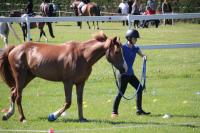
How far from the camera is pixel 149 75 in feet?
57.9

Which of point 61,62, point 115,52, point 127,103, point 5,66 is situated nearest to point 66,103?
point 61,62

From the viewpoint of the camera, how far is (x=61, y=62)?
35.2ft

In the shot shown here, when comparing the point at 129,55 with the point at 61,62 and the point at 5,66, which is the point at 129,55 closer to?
the point at 61,62

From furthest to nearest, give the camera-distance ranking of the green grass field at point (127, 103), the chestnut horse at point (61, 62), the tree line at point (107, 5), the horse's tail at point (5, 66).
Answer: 1. the tree line at point (107, 5)
2. the horse's tail at point (5, 66)
3. the chestnut horse at point (61, 62)
4. the green grass field at point (127, 103)

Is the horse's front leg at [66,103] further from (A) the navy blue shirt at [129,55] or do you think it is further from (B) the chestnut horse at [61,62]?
(A) the navy blue shirt at [129,55]

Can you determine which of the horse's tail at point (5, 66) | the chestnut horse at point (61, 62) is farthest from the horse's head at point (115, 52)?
the horse's tail at point (5, 66)

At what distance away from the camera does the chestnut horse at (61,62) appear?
34.7ft

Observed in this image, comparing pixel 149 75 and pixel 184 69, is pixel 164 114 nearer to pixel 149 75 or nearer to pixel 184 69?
pixel 149 75

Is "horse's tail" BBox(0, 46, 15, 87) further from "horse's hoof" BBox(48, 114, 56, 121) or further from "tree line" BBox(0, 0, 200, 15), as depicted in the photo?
"tree line" BBox(0, 0, 200, 15)

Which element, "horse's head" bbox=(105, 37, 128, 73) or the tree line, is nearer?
"horse's head" bbox=(105, 37, 128, 73)

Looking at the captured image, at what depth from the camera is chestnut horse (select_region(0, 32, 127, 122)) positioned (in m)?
10.6

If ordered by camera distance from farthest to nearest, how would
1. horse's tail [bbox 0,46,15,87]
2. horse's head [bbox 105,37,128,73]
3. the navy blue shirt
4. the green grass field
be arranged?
the navy blue shirt < horse's tail [bbox 0,46,15,87] < horse's head [bbox 105,37,128,73] < the green grass field

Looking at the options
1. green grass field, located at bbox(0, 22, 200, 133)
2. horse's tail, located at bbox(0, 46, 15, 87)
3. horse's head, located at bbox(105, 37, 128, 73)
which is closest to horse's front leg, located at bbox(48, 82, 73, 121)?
green grass field, located at bbox(0, 22, 200, 133)

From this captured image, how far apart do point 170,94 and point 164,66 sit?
531 cm
